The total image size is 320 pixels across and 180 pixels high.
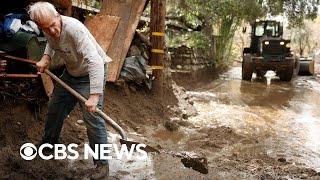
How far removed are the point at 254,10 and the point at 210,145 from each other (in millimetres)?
10477

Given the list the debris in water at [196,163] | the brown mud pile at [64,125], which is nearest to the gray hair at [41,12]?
the brown mud pile at [64,125]

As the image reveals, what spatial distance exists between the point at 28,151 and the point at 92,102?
3.91 feet

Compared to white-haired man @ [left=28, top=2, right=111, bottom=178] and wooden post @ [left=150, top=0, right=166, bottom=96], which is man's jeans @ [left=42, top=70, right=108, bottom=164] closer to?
white-haired man @ [left=28, top=2, right=111, bottom=178]

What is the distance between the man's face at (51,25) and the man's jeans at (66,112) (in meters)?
0.54

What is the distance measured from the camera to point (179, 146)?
5641 mm

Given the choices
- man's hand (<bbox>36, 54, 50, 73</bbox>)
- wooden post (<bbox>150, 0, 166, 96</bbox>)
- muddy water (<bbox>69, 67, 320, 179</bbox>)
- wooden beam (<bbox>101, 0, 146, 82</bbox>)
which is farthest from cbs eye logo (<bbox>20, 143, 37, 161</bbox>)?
wooden post (<bbox>150, 0, 166, 96</bbox>)

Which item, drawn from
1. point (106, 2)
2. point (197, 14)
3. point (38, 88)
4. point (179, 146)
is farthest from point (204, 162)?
point (197, 14)

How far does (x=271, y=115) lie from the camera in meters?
8.55

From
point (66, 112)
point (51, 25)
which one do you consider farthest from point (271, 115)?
point (51, 25)

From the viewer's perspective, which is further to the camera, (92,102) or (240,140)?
(240,140)

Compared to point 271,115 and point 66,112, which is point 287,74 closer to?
point 271,115

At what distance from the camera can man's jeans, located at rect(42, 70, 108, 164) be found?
12.1 feet

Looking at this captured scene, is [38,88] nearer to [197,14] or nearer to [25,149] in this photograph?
[25,149]

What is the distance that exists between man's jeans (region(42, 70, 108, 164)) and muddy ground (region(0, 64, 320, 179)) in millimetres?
318
